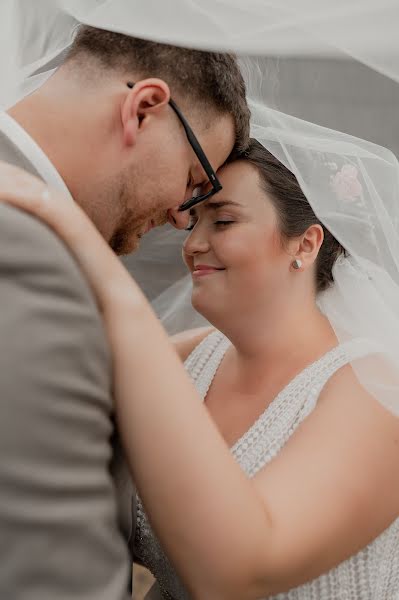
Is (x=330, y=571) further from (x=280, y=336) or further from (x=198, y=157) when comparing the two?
(x=198, y=157)

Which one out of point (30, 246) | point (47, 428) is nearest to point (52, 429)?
point (47, 428)

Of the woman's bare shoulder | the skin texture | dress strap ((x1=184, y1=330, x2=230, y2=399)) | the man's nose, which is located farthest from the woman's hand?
the woman's bare shoulder

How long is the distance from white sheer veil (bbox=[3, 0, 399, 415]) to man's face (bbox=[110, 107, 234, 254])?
18 cm

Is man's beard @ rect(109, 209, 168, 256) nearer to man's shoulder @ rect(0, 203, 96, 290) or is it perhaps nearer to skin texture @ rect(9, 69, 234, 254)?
skin texture @ rect(9, 69, 234, 254)

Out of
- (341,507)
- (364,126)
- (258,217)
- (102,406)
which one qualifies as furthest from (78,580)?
(258,217)

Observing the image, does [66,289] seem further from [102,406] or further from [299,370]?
[299,370]

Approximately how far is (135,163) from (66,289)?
A: 59 cm

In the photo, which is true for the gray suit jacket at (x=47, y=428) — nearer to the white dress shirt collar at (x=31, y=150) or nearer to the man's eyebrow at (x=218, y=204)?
the white dress shirt collar at (x=31, y=150)

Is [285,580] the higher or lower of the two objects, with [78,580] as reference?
lower

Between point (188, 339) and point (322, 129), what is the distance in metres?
1.11

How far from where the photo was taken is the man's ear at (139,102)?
1695mm

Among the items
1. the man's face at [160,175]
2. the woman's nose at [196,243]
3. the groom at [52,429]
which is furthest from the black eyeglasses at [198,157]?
the woman's nose at [196,243]

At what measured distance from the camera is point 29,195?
4.40 feet

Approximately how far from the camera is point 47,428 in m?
1.20
